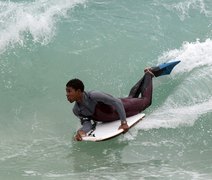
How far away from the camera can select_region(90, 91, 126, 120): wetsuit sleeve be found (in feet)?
23.4

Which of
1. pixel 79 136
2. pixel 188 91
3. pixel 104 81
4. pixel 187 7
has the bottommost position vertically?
pixel 79 136

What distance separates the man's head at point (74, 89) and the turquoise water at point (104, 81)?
2.84 ft

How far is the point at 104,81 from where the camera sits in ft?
31.3

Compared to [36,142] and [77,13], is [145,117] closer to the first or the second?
[36,142]

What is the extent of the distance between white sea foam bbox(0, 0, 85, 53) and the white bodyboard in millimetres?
3459

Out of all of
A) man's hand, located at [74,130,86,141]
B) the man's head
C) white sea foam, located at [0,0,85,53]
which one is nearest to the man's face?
the man's head

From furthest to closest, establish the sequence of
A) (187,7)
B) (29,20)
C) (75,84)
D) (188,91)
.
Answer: (187,7) → (29,20) → (188,91) → (75,84)

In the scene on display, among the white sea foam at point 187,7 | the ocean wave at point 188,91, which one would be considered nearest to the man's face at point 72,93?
the ocean wave at point 188,91

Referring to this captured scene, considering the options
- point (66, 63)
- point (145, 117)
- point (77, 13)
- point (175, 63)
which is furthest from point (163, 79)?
point (77, 13)

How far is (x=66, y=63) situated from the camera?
32.7 feet

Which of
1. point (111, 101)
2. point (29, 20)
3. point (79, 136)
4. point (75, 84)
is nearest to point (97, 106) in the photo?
point (111, 101)

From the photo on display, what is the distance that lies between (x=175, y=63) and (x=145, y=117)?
42.9 inches

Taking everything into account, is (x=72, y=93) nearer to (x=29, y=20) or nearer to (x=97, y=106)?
(x=97, y=106)

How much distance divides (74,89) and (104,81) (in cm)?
268
